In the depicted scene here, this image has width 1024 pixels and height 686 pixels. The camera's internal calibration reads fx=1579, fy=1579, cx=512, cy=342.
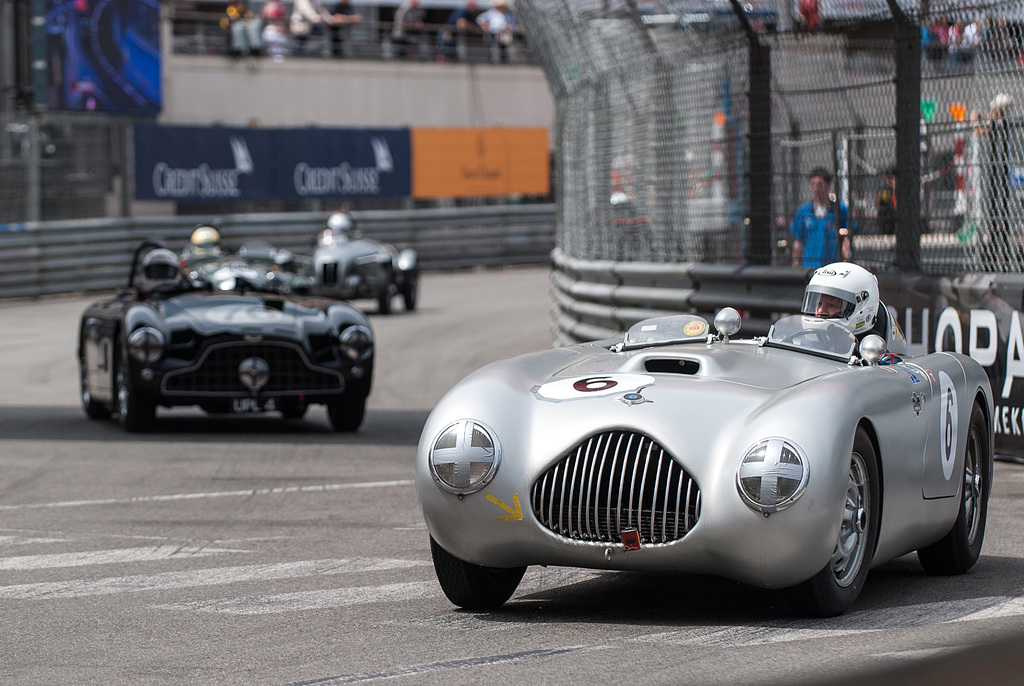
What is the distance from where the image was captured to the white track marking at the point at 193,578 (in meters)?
5.89

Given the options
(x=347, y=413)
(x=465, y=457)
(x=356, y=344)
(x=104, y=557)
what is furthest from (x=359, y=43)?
(x=465, y=457)

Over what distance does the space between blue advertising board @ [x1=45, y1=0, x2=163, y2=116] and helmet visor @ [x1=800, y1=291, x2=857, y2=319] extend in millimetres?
23372

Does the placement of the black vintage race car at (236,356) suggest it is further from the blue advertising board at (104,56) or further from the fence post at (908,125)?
the blue advertising board at (104,56)

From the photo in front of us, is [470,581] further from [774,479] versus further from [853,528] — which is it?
[853,528]

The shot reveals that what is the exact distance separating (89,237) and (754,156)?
655 inches

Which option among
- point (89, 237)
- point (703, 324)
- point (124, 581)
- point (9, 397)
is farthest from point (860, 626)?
point (89, 237)

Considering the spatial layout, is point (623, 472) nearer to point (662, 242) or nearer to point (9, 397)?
point (662, 242)

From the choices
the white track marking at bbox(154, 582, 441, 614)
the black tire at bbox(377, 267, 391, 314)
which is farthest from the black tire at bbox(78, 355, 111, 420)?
the black tire at bbox(377, 267, 391, 314)

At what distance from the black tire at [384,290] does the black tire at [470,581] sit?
1626cm

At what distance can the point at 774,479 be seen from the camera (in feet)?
15.8

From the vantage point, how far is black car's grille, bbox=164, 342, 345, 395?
10859 millimetres

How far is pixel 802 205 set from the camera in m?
10.7

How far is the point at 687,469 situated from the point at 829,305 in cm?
163

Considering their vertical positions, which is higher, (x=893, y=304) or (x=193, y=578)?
(x=893, y=304)
